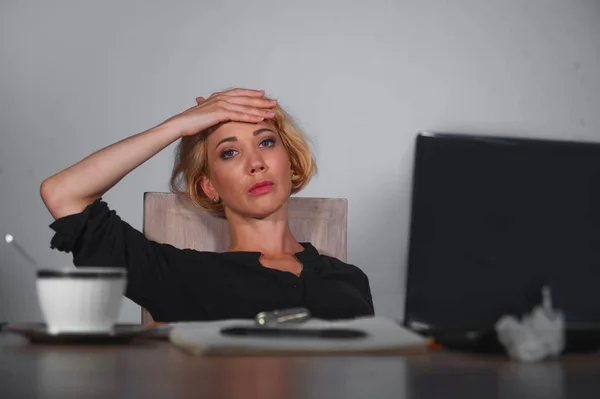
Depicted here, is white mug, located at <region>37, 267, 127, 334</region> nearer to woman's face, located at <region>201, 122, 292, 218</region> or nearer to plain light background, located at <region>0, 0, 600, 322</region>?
woman's face, located at <region>201, 122, 292, 218</region>

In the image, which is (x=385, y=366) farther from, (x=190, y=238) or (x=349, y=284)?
(x=190, y=238)

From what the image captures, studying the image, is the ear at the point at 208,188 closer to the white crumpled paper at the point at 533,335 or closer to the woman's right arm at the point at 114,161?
the woman's right arm at the point at 114,161

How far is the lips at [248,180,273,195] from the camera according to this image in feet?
6.21

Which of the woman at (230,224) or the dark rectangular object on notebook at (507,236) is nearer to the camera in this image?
the woman at (230,224)

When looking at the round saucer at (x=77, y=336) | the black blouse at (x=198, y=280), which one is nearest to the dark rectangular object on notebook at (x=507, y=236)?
the black blouse at (x=198, y=280)

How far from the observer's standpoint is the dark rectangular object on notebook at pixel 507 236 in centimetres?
221

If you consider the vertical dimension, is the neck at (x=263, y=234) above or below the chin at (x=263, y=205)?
below

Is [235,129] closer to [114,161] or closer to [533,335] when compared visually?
[114,161]

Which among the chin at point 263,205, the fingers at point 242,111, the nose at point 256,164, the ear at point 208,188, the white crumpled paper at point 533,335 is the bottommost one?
the white crumpled paper at point 533,335

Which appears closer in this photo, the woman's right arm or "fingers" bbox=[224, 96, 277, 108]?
the woman's right arm

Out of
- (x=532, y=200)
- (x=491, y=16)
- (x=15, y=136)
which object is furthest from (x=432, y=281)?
(x=15, y=136)

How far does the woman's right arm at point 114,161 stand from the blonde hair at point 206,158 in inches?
6.2

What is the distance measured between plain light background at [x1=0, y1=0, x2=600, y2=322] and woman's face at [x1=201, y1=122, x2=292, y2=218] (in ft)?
2.84

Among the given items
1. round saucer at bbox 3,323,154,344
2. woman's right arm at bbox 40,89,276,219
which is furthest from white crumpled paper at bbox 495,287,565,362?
woman's right arm at bbox 40,89,276,219
